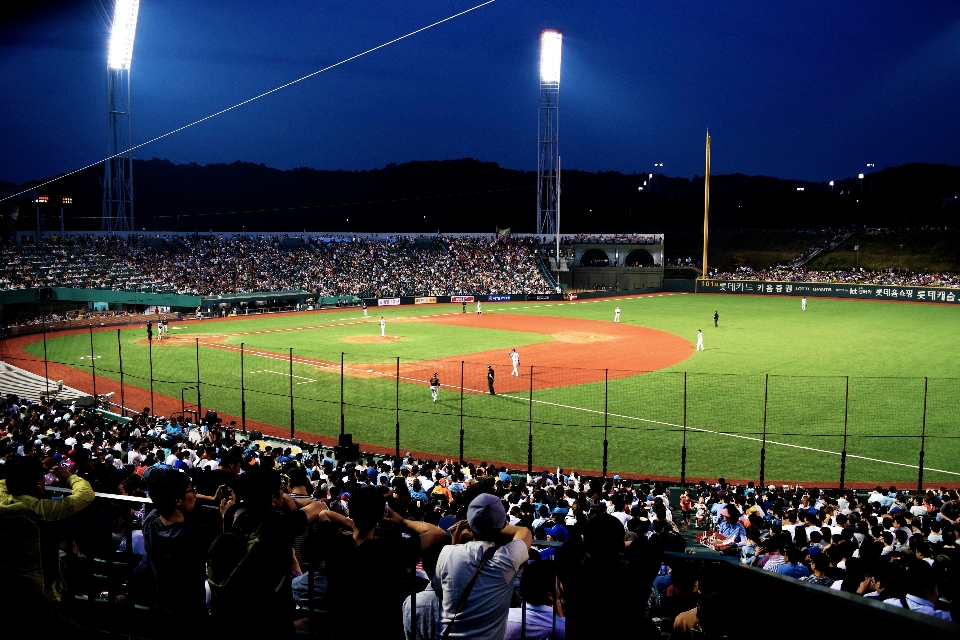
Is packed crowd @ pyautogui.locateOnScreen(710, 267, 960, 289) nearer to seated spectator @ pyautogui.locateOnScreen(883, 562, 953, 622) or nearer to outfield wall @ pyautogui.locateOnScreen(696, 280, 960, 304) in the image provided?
outfield wall @ pyautogui.locateOnScreen(696, 280, 960, 304)

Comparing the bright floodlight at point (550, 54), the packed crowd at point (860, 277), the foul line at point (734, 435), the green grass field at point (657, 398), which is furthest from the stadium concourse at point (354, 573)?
the packed crowd at point (860, 277)

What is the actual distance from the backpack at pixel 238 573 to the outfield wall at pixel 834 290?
7725 cm

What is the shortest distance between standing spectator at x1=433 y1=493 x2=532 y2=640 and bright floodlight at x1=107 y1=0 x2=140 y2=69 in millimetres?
56583

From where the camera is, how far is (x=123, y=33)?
178 ft

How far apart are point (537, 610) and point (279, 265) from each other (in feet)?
243

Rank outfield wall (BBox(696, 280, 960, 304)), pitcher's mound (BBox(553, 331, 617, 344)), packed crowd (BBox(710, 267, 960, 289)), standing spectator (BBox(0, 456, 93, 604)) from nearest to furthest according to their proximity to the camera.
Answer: standing spectator (BBox(0, 456, 93, 604)) → pitcher's mound (BBox(553, 331, 617, 344)) → outfield wall (BBox(696, 280, 960, 304)) → packed crowd (BBox(710, 267, 960, 289))

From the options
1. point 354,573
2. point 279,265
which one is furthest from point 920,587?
point 279,265

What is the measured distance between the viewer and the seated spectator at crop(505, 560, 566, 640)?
14.5 feet

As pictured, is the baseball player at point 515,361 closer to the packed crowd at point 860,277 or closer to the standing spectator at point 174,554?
the standing spectator at point 174,554

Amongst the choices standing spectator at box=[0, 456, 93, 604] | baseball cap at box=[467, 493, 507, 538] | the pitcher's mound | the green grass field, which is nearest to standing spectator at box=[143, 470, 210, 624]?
standing spectator at box=[0, 456, 93, 604]

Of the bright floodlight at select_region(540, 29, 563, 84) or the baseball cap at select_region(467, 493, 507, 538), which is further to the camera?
the bright floodlight at select_region(540, 29, 563, 84)

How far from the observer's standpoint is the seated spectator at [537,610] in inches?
174

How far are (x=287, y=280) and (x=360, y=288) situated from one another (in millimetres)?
7231

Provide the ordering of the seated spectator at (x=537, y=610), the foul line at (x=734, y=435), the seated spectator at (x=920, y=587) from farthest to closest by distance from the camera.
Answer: the foul line at (x=734, y=435) < the seated spectator at (x=920, y=587) < the seated spectator at (x=537, y=610)
